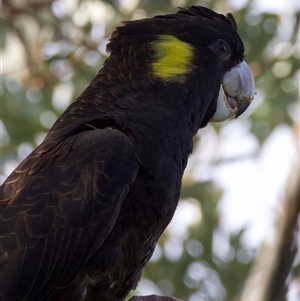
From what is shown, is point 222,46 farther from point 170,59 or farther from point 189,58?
point 170,59

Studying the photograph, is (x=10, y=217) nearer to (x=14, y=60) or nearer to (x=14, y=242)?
(x=14, y=242)

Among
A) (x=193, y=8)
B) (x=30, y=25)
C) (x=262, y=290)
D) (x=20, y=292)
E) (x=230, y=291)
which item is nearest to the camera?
(x=262, y=290)

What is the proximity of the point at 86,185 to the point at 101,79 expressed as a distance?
68 centimetres

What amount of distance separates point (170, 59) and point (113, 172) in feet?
2.45

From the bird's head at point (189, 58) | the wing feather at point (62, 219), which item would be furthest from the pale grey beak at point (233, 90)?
the wing feather at point (62, 219)

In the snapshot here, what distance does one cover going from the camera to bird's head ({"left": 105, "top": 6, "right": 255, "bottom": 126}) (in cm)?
352

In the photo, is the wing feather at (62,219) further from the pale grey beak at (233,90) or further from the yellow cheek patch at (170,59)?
the pale grey beak at (233,90)

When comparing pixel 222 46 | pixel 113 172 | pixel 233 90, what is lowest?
pixel 233 90

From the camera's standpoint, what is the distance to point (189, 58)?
3.59m

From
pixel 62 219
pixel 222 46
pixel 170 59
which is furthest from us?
pixel 222 46

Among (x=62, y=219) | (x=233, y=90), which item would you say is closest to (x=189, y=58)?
(x=233, y=90)

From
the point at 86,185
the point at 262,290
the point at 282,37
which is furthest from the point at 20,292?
the point at 282,37

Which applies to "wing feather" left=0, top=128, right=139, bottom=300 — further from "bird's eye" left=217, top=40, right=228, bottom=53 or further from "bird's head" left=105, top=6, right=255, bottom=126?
"bird's eye" left=217, top=40, right=228, bottom=53

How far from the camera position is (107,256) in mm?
3104
